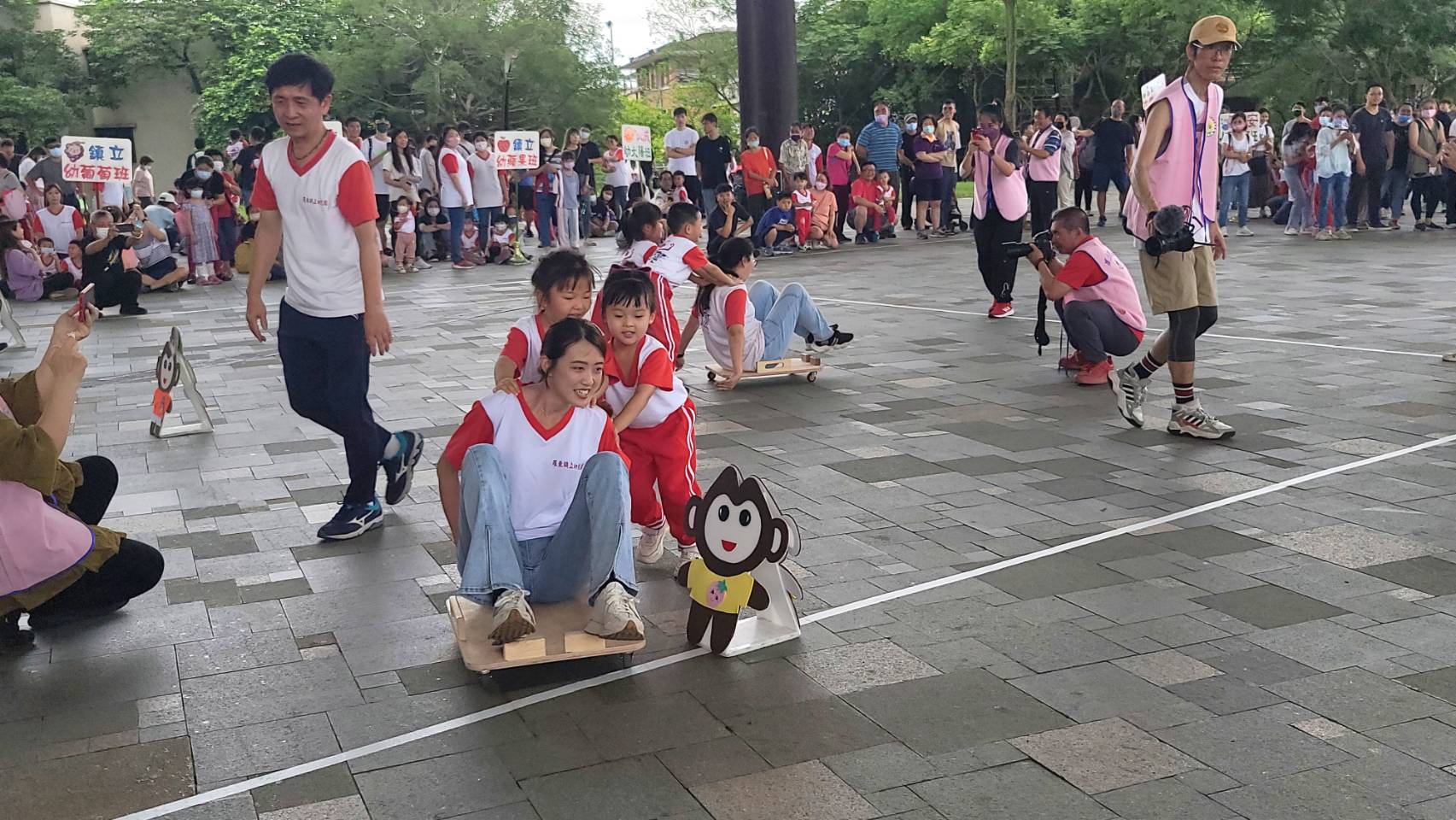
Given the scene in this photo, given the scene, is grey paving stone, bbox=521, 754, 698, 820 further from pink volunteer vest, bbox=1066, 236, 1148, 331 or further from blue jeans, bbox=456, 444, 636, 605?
pink volunteer vest, bbox=1066, 236, 1148, 331

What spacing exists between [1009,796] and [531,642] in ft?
4.61

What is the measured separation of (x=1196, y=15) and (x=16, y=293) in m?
29.6

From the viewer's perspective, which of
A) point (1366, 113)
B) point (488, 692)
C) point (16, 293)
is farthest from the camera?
point (1366, 113)

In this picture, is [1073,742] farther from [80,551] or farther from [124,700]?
[80,551]

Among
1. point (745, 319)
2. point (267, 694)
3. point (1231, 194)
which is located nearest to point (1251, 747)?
point (267, 694)

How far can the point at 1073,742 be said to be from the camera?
Result: 349cm

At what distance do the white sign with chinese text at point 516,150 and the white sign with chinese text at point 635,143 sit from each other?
253 cm

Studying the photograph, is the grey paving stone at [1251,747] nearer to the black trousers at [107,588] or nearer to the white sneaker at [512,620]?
the white sneaker at [512,620]

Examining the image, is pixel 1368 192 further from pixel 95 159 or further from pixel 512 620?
pixel 512 620

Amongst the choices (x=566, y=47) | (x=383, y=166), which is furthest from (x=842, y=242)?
(x=566, y=47)

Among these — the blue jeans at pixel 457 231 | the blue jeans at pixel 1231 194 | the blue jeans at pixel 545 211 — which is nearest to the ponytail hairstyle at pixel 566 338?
the blue jeans at pixel 457 231

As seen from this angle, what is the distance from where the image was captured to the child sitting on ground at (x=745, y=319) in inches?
325

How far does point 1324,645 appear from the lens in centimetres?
409

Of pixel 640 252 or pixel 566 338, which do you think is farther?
pixel 640 252
